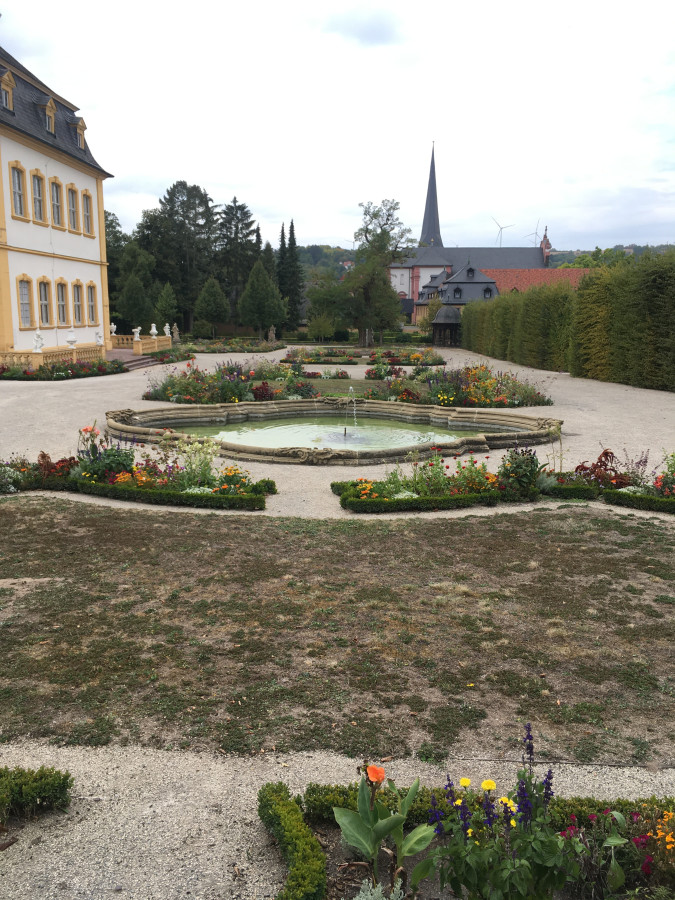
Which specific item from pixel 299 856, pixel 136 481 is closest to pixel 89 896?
pixel 299 856

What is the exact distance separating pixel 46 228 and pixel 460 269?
5035cm

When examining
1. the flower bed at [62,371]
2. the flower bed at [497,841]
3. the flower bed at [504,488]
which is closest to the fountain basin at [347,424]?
the flower bed at [504,488]

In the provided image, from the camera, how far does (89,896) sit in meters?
3.14

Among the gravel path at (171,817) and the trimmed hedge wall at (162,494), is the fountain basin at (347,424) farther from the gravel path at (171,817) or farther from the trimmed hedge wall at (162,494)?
the gravel path at (171,817)

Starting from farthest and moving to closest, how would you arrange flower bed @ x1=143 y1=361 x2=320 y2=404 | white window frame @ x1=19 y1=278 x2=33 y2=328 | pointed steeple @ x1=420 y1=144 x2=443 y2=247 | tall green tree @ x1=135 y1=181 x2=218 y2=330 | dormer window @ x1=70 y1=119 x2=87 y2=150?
pointed steeple @ x1=420 y1=144 x2=443 y2=247 < tall green tree @ x1=135 y1=181 x2=218 y2=330 < dormer window @ x1=70 y1=119 x2=87 y2=150 < white window frame @ x1=19 y1=278 x2=33 y2=328 < flower bed @ x1=143 y1=361 x2=320 y2=404

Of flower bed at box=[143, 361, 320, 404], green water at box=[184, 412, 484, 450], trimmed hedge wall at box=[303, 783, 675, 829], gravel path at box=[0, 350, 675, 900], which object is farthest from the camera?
flower bed at box=[143, 361, 320, 404]

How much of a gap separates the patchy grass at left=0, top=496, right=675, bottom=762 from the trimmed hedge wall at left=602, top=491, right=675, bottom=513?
0.98 m

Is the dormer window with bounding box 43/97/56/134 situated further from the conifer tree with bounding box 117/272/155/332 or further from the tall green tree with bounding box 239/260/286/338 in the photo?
the tall green tree with bounding box 239/260/286/338

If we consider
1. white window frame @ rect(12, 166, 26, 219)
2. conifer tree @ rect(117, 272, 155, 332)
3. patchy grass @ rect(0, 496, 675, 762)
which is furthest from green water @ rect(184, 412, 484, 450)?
conifer tree @ rect(117, 272, 155, 332)

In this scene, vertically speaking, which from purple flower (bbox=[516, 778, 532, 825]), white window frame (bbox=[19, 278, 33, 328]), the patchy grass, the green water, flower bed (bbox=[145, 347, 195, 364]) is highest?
white window frame (bbox=[19, 278, 33, 328])

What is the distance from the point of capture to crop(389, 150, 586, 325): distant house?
64.0 metres

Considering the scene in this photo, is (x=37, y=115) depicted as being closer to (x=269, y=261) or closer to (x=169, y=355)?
(x=169, y=355)

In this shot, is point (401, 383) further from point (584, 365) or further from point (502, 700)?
point (502, 700)

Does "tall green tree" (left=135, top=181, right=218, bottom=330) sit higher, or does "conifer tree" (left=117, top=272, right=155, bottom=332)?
"tall green tree" (left=135, top=181, right=218, bottom=330)
